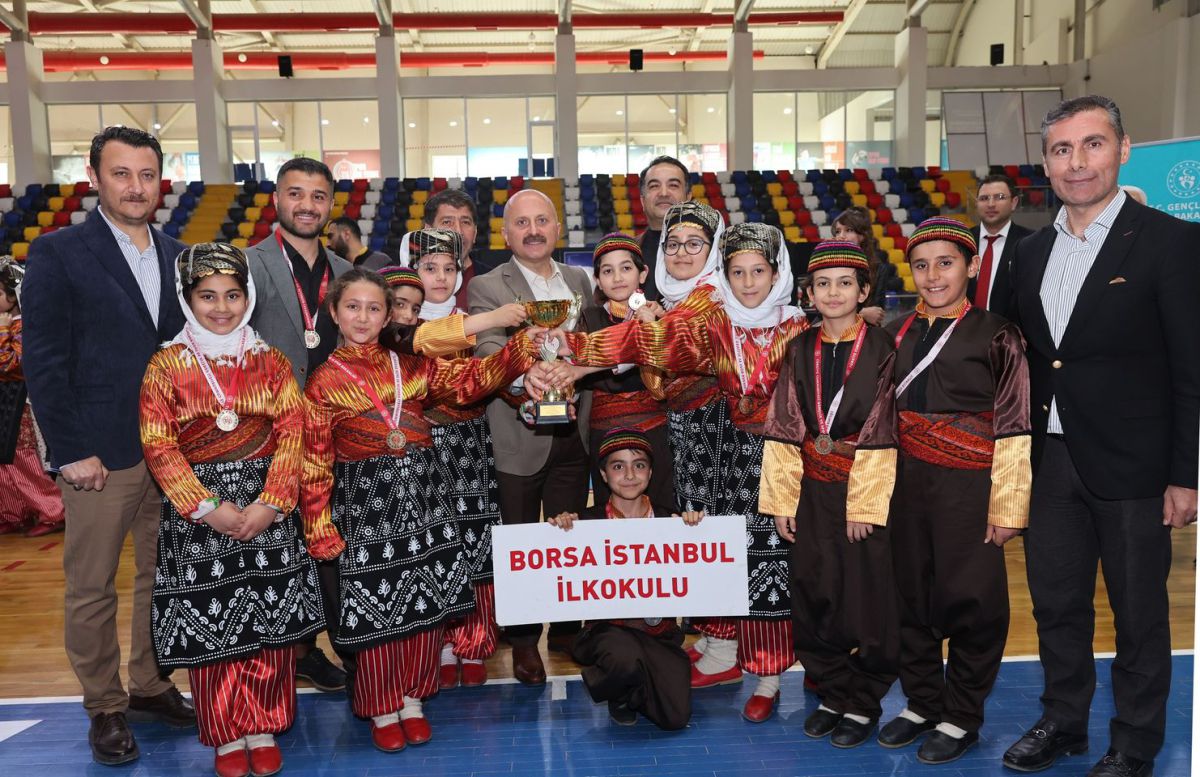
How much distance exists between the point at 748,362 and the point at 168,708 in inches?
93.6

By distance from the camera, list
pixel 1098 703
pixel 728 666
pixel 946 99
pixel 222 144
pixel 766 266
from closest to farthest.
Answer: pixel 766 266 → pixel 1098 703 → pixel 728 666 → pixel 222 144 → pixel 946 99

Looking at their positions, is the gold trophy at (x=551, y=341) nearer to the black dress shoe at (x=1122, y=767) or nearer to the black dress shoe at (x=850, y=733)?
the black dress shoe at (x=850, y=733)

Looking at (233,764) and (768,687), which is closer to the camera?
(233,764)

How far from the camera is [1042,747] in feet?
9.02

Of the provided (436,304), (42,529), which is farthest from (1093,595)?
(42,529)

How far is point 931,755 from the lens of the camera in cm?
278

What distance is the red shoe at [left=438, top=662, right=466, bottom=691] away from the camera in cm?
351

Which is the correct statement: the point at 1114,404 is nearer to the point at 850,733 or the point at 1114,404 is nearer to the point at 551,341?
the point at 850,733

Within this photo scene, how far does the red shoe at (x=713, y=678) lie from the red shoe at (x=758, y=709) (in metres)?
0.23

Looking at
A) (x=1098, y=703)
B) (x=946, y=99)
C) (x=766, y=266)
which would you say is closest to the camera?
(x=766, y=266)

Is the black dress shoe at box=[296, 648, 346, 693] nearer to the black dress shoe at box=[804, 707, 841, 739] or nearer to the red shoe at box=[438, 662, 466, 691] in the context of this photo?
the red shoe at box=[438, 662, 466, 691]

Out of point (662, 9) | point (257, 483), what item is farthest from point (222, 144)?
point (257, 483)

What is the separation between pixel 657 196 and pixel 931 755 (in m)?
2.40

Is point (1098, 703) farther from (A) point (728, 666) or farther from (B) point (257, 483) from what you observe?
(B) point (257, 483)
